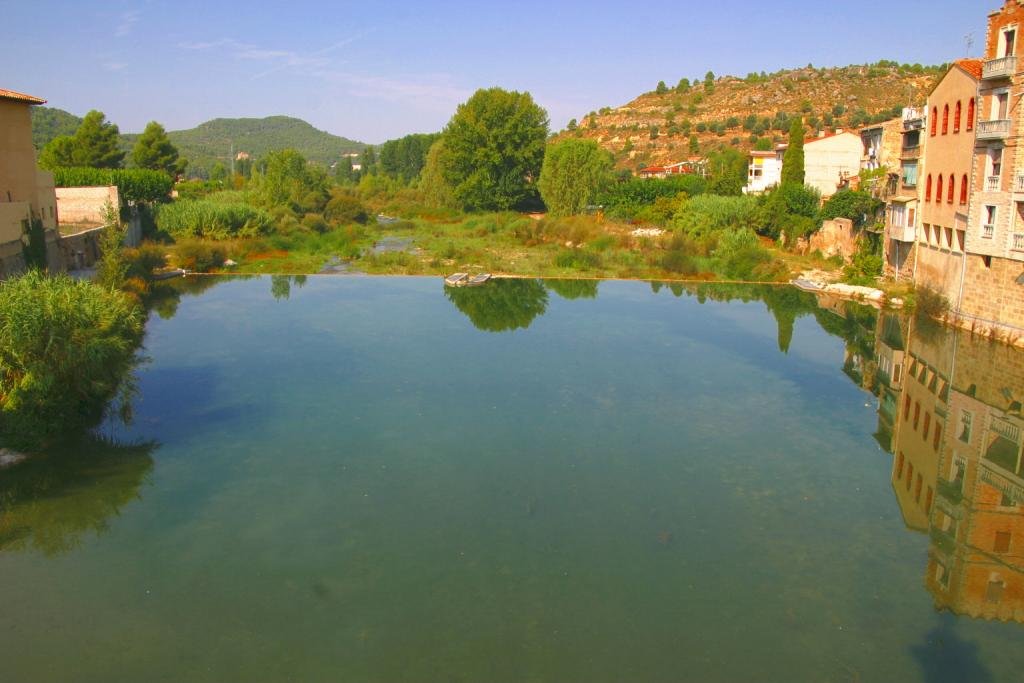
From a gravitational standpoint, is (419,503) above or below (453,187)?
below

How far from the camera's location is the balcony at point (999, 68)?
20.0 m

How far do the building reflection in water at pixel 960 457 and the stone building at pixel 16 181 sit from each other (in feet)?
64.6

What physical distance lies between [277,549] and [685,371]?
1136 cm

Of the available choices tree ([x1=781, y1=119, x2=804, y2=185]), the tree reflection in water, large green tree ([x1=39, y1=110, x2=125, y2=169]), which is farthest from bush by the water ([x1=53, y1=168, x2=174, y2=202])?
tree ([x1=781, y1=119, x2=804, y2=185])

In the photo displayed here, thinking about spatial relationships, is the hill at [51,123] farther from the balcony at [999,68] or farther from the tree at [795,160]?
the balcony at [999,68]

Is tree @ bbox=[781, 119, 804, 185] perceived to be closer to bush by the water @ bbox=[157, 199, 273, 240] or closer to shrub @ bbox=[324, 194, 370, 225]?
bush by the water @ bbox=[157, 199, 273, 240]

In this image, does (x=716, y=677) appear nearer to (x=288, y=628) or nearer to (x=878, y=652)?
(x=878, y=652)

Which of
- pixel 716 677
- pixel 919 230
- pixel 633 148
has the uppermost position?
pixel 633 148

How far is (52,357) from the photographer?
526 inches

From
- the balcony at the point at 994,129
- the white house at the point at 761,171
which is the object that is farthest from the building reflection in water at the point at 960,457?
the white house at the point at 761,171

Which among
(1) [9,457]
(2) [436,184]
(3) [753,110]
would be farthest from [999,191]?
(3) [753,110]

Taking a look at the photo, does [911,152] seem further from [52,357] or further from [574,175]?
[52,357]

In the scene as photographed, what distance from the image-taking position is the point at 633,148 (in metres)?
82.1

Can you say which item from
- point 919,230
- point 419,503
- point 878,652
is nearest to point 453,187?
point 919,230
